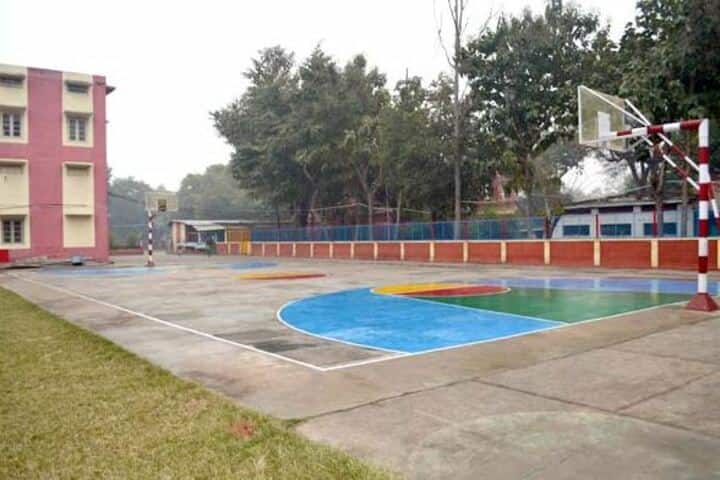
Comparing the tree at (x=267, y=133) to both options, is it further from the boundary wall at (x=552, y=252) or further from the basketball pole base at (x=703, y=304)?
the basketball pole base at (x=703, y=304)

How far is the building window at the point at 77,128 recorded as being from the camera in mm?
35812

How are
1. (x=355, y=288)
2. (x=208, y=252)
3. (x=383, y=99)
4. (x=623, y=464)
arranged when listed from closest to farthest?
(x=623, y=464) < (x=355, y=288) < (x=383, y=99) < (x=208, y=252)

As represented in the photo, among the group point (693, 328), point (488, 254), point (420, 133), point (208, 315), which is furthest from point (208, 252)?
point (693, 328)

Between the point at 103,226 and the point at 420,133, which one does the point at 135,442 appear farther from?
the point at 103,226

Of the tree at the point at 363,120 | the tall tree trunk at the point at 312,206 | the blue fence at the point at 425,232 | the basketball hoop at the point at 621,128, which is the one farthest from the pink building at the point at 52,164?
the basketball hoop at the point at 621,128

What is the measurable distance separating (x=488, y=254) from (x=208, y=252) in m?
32.0

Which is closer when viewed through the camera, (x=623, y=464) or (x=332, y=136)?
(x=623, y=464)

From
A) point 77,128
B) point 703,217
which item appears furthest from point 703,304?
point 77,128

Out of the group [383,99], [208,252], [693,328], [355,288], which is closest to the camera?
[693,328]

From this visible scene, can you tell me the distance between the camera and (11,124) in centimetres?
3434

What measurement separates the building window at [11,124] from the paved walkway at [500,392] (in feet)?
97.8

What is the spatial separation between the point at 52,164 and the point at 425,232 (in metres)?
22.6

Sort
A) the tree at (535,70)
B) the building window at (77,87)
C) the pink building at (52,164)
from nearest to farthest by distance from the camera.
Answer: the tree at (535,70), the pink building at (52,164), the building window at (77,87)

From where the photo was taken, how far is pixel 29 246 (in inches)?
1362
